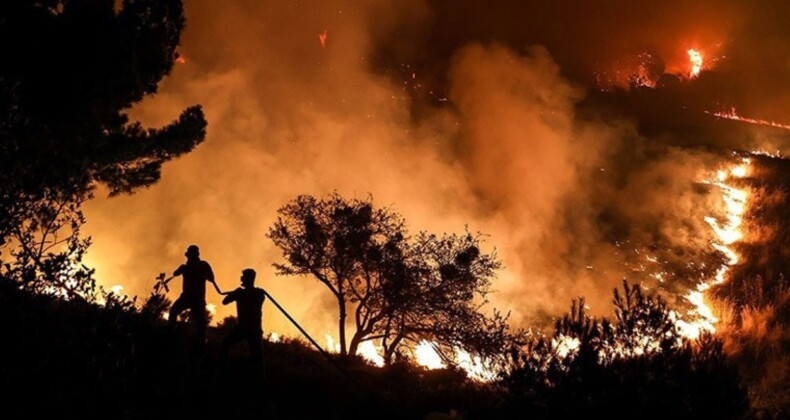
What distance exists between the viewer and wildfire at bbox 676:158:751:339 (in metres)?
27.7

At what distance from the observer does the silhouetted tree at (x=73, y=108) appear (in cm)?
851

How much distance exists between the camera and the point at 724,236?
3378cm

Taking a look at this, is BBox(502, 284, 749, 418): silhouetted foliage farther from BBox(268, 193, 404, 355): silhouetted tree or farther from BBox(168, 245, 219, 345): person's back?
BBox(268, 193, 404, 355): silhouetted tree

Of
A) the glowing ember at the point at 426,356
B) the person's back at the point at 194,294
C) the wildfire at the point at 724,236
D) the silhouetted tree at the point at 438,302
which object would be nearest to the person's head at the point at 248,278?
the person's back at the point at 194,294

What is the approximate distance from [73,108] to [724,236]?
125ft

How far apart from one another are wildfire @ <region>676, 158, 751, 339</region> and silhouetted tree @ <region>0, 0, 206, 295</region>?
27.0 m

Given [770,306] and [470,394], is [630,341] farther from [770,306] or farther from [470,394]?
[770,306]

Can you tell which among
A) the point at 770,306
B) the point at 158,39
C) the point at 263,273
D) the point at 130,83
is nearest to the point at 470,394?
the point at 130,83

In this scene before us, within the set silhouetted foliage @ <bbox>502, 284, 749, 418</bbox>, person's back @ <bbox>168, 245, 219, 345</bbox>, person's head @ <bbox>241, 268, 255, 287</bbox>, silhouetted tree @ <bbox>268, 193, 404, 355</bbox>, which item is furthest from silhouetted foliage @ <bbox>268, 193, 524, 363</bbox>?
silhouetted foliage @ <bbox>502, 284, 749, 418</bbox>

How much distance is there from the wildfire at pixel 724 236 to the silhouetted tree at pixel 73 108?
2701cm

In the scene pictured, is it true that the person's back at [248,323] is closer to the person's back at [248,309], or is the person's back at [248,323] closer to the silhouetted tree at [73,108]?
the person's back at [248,309]

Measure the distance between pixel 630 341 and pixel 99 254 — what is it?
47.4 meters

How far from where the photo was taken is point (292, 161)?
53.8 metres

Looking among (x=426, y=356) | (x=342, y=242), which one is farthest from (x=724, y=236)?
(x=342, y=242)
